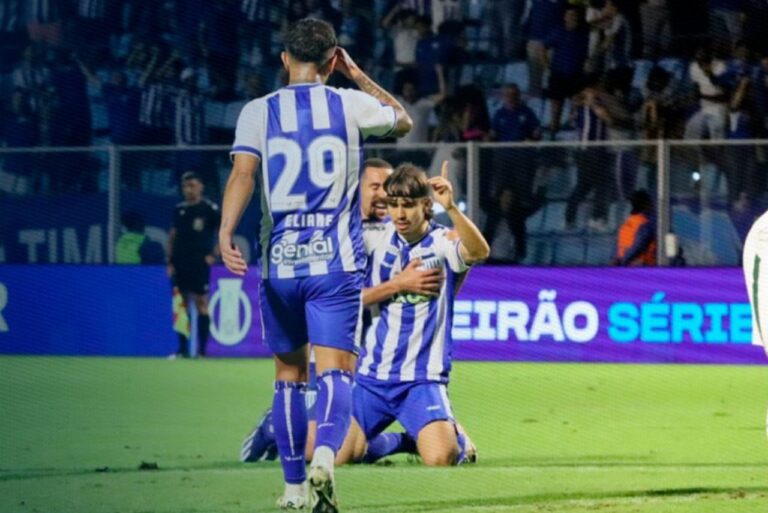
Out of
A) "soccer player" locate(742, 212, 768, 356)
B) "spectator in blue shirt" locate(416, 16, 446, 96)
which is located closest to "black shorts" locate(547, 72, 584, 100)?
"spectator in blue shirt" locate(416, 16, 446, 96)

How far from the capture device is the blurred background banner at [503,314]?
16.2 meters

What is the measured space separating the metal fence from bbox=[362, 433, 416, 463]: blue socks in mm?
7634

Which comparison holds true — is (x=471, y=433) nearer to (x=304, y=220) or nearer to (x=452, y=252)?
(x=452, y=252)

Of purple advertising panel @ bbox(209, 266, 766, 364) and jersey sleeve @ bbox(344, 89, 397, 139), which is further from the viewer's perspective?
purple advertising panel @ bbox(209, 266, 766, 364)

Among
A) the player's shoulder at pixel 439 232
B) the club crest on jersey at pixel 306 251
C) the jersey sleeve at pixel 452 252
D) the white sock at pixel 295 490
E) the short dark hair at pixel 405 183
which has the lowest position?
the white sock at pixel 295 490

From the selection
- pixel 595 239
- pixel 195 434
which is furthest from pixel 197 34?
pixel 195 434

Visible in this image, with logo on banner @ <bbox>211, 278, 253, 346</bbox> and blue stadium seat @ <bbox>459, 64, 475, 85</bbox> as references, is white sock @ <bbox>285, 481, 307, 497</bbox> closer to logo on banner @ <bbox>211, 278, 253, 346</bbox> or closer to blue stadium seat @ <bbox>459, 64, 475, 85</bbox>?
logo on banner @ <bbox>211, 278, 253, 346</bbox>

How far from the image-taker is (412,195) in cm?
873

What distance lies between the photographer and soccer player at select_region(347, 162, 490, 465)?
877 cm

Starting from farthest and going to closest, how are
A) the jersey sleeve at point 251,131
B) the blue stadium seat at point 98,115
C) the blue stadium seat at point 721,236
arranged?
the blue stadium seat at point 98,115 → the blue stadium seat at point 721,236 → the jersey sleeve at point 251,131

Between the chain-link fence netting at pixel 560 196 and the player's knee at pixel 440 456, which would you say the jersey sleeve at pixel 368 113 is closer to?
the player's knee at pixel 440 456

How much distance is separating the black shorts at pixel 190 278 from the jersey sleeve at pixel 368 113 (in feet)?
33.9

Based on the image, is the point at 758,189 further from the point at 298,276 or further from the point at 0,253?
the point at 298,276

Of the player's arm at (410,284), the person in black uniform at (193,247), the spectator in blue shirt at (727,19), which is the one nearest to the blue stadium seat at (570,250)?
the spectator in blue shirt at (727,19)
